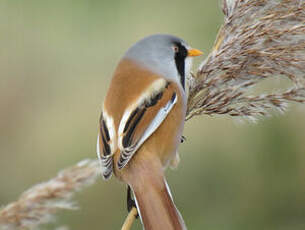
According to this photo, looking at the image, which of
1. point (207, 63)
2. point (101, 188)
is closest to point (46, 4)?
point (101, 188)

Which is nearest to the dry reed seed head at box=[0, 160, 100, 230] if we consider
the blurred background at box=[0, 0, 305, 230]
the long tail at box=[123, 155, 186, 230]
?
the long tail at box=[123, 155, 186, 230]

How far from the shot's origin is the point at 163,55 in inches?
116

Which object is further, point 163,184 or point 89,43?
point 89,43

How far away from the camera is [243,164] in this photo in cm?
473

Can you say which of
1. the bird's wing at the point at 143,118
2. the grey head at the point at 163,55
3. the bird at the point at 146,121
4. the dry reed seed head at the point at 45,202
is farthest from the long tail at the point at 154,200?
the dry reed seed head at the point at 45,202

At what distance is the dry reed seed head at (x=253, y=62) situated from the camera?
236 cm

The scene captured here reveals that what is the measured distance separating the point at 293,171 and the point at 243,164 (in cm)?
41

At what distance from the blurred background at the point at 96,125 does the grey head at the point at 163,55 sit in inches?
46.8

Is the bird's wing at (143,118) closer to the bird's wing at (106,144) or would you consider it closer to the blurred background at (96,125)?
the bird's wing at (106,144)

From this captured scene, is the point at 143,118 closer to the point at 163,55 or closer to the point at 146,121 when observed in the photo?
the point at 146,121

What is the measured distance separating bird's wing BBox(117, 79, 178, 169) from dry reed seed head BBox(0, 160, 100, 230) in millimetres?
942

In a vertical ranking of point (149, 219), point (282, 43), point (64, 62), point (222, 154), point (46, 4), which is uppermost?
point (46, 4)

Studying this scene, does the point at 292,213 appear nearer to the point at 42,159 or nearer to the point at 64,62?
the point at 42,159

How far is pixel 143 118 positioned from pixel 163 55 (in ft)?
1.32
